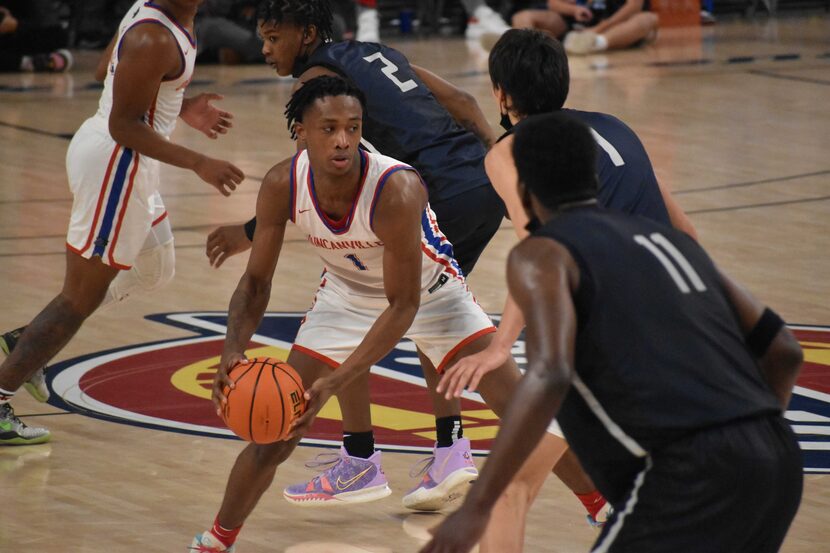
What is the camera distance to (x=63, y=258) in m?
8.67

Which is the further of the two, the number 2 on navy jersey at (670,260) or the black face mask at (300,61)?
the black face mask at (300,61)

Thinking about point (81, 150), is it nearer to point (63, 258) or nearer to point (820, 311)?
point (63, 258)

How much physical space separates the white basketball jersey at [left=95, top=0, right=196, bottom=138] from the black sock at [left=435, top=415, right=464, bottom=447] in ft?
5.25

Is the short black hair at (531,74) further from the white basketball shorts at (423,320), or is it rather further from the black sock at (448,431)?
the black sock at (448,431)

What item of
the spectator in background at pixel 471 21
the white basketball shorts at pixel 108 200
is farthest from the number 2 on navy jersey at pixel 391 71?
the spectator in background at pixel 471 21

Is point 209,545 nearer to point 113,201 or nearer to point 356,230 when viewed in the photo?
point 356,230

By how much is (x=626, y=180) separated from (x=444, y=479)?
1371mm

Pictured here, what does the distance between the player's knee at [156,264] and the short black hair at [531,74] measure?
2214 millimetres

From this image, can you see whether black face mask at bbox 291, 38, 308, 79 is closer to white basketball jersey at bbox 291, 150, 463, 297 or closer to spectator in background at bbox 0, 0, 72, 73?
white basketball jersey at bbox 291, 150, 463, 297

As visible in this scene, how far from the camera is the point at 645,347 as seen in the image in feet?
9.45

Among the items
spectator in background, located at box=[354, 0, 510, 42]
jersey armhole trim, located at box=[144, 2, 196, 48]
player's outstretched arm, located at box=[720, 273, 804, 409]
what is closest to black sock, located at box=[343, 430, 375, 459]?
jersey armhole trim, located at box=[144, 2, 196, 48]

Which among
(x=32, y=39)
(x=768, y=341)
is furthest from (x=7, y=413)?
(x=32, y=39)

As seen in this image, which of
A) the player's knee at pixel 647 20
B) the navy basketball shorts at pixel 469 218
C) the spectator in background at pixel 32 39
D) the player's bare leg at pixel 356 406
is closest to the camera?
the player's bare leg at pixel 356 406

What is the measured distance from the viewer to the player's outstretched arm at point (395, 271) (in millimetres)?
4391
